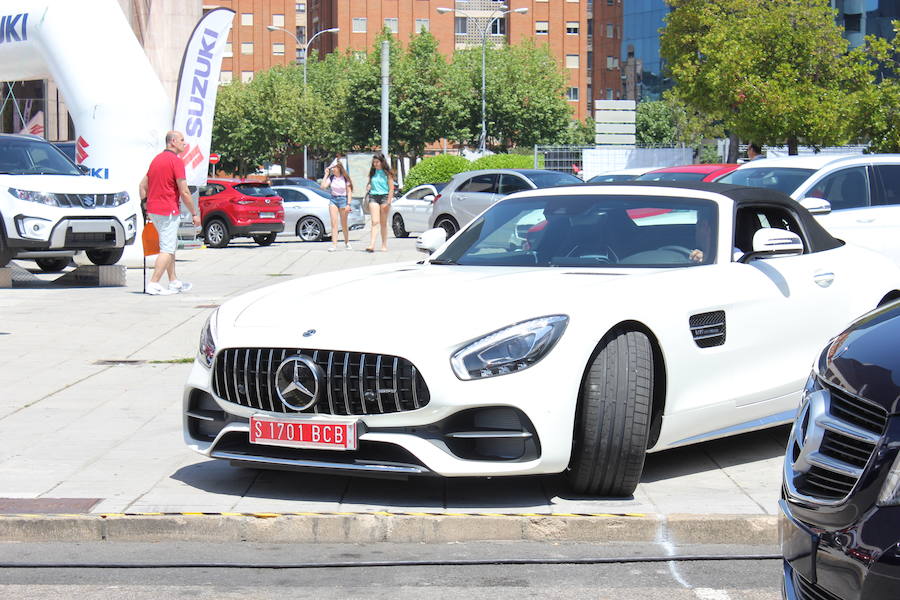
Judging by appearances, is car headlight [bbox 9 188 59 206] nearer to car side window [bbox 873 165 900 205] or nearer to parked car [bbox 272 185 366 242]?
car side window [bbox 873 165 900 205]

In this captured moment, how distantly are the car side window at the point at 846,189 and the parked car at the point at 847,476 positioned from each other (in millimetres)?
11323

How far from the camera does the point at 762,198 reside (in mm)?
7168

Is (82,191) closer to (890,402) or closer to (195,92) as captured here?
(195,92)

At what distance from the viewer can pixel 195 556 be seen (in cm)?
521

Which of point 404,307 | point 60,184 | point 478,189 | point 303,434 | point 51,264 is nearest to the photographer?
point 303,434

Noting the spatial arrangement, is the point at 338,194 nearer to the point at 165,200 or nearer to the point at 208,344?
the point at 165,200

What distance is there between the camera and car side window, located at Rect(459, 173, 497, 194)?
26.5 meters

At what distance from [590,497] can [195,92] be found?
17496 millimetres

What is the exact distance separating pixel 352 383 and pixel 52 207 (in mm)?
12171

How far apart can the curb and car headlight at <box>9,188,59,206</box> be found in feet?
38.7

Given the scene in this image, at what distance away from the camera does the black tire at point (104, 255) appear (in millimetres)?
17969

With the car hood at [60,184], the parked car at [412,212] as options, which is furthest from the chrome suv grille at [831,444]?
the parked car at [412,212]

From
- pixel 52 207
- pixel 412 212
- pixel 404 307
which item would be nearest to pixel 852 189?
pixel 52 207

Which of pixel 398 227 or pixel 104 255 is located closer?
pixel 104 255
